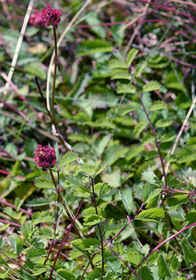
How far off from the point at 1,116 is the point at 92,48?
764 millimetres

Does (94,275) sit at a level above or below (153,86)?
below

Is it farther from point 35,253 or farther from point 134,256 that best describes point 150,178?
point 35,253

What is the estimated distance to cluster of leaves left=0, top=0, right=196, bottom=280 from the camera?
127 centimetres

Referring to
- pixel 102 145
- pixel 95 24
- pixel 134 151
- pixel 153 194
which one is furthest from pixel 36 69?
pixel 153 194

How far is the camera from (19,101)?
1872 mm

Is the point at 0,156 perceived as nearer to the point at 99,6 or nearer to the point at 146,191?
the point at 146,191

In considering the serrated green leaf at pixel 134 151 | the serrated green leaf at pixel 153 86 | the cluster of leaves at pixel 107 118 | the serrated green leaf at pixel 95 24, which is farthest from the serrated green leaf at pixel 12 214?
the serrated green leaf at pixel 95 24

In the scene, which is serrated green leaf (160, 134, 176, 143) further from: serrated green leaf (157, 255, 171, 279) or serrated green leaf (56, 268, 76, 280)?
serrated green leaf (56, 268, 76, 280)

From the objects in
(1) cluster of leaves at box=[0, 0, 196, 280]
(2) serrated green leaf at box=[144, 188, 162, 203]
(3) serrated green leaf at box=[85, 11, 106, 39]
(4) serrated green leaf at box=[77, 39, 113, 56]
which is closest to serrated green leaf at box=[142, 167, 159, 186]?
(1) cluster of leaves at box=[0, 0, 196, 280]

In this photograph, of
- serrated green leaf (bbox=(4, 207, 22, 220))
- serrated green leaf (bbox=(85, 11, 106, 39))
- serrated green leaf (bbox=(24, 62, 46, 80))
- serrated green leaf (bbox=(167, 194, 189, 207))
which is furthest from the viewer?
serrated green leaf (bbox=(85, 11, 106, 39))

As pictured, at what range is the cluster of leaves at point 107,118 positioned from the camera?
127 centimetres

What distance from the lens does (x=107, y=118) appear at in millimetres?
1688

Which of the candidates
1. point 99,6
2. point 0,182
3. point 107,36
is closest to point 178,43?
point 107,36

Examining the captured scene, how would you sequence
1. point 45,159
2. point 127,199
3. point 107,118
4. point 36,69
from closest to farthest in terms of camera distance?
point 45,159, point 127,199, point 107,118, point 36,69
